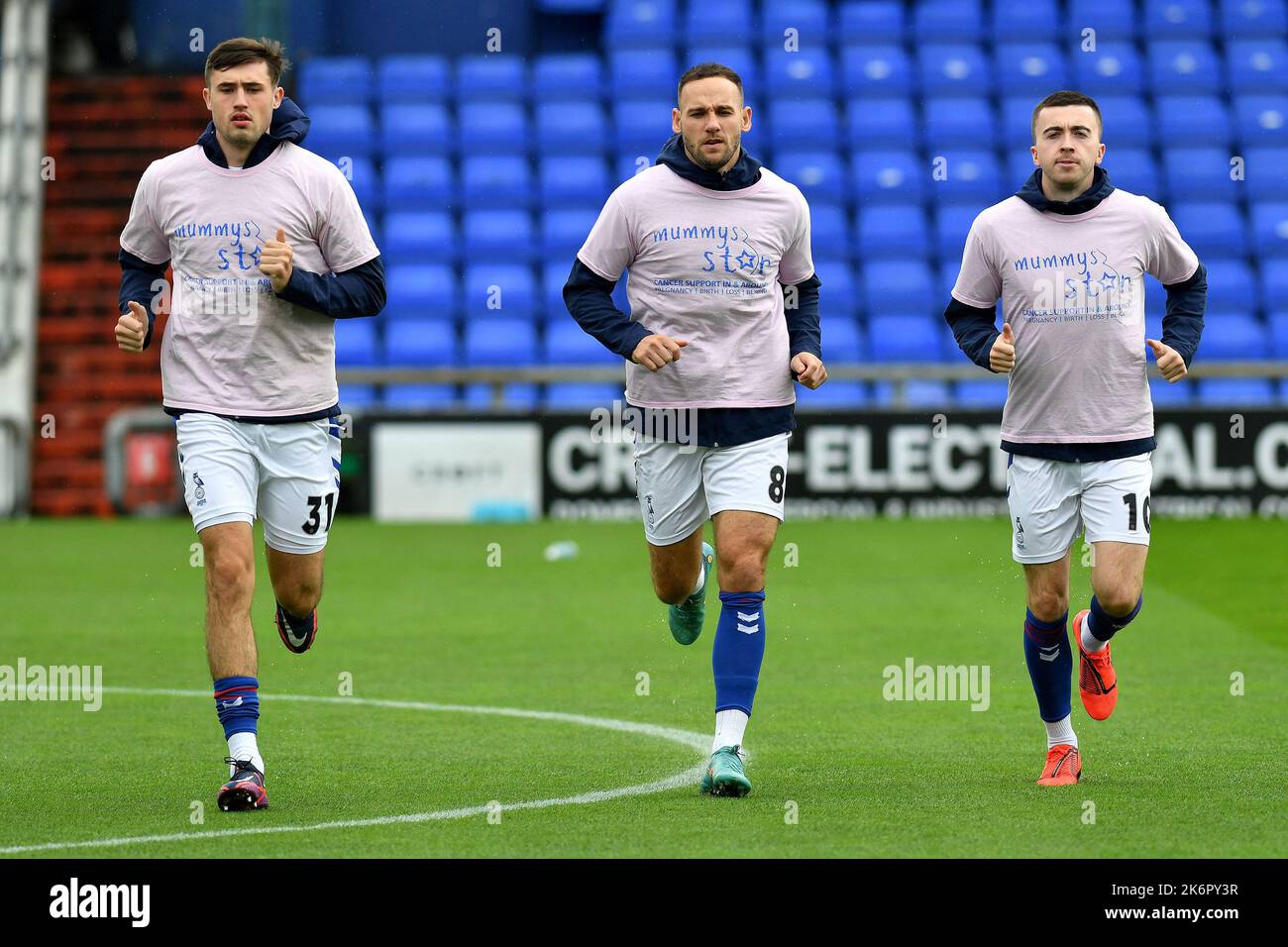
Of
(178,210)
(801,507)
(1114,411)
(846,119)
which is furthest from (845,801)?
(846,119)

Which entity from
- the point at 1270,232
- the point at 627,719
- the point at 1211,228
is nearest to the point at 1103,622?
the point at 627,719

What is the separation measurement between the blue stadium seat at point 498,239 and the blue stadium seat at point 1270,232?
7.36m

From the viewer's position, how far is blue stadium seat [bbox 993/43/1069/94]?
872 inches

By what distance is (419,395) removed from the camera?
19.7 m

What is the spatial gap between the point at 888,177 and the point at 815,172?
2.54 feet

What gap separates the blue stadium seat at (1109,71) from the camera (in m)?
22.3

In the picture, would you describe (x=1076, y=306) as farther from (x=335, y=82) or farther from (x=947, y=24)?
(x=947, y=24)

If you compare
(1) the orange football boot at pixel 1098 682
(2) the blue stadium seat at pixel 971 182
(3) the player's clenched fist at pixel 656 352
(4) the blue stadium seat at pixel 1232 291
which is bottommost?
(1) the orange football boot at pixel 1098 682

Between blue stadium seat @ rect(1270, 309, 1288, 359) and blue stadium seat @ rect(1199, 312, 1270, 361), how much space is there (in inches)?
2.5

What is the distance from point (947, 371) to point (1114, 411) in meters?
11.6

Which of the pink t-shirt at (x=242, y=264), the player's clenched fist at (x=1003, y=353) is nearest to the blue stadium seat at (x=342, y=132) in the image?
the pink t-shirt at (x=242, y=264)

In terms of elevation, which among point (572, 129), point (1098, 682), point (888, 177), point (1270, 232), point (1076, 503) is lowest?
point (1098, 682)

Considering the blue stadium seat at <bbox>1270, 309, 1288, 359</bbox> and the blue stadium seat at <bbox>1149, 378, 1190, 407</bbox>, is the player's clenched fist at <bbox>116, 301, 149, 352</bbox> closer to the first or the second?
the blue stadium seat at <bbox>1149, 378, 1190, 407</bbox>

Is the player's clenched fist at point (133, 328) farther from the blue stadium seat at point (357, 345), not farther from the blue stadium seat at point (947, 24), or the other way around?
the blue stadium seat at point (947, 24)
